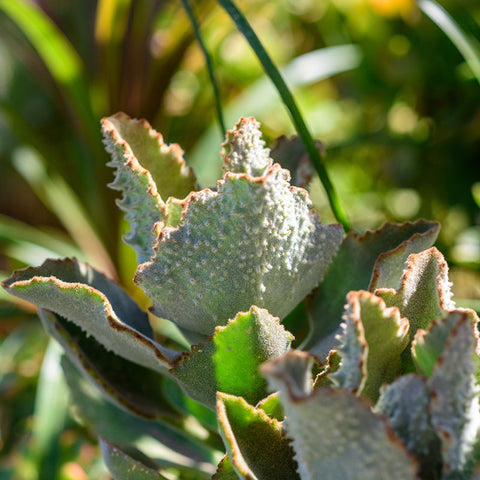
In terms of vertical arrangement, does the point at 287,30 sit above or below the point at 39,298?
above

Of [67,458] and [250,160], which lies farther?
[67,458]

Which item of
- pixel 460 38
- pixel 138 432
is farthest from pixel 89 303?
pixel 460 38

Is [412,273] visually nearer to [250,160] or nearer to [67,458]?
[250,160]

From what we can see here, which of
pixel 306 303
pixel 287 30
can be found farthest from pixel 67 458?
pixel 287 30

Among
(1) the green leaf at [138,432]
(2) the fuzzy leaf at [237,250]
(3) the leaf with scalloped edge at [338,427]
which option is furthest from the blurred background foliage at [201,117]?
(3) the leaf with scalloped edge at [338,427]

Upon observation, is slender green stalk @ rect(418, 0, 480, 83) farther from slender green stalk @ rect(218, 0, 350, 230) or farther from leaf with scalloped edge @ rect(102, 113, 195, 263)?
leaf with scalloped edge @ rect(102, 113, 195, 263)

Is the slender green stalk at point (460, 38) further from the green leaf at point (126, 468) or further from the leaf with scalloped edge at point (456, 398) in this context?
the green leaf at point (126, 468)
